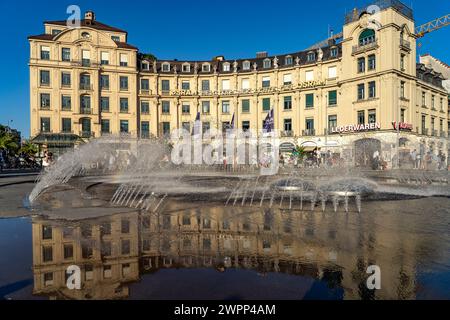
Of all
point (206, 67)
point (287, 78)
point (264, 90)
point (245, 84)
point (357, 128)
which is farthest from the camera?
point (206, 67)

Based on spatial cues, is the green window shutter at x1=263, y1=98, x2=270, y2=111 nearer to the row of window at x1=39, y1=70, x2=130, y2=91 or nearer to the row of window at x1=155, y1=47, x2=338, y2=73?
the row of window at x1=155, y1=47, x2=338, y2=73

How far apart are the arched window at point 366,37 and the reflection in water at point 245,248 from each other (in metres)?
40.5

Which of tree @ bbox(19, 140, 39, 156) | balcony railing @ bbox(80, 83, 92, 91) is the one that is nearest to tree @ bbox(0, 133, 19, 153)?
tree @ bbox(19, 140, 39, 156)

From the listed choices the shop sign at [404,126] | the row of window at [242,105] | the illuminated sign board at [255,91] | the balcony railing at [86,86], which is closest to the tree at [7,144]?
the balcony railing at [86,86]

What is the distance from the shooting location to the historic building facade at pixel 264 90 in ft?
137

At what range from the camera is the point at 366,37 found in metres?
42.9

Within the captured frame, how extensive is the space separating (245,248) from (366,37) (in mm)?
45772

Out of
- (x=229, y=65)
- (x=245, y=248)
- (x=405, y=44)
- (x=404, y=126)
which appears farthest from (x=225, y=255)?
(x=229, y=65)

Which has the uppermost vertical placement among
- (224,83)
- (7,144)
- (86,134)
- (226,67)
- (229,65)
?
(229,65)

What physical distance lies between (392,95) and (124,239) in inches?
1680

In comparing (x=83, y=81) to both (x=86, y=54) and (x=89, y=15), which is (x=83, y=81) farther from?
(x=89, y=15)

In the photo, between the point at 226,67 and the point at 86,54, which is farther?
the point at 226,67

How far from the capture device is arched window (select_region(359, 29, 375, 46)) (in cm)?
4212
